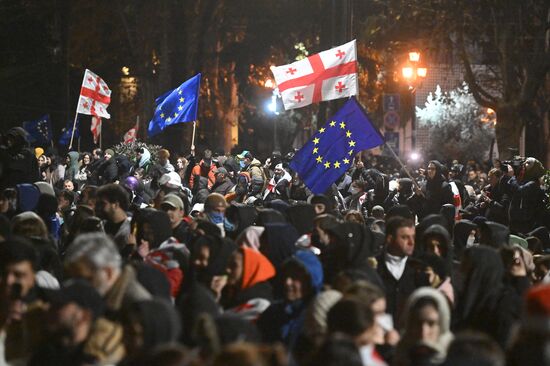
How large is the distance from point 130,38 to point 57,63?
4139 millimetres

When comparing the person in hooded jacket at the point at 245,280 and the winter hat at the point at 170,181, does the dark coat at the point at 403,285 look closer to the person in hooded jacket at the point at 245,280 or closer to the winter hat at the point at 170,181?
the person in hooded jacket at the point at 245,280

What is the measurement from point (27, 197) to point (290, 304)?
5.51 metres

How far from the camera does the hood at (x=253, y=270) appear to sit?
8.48m

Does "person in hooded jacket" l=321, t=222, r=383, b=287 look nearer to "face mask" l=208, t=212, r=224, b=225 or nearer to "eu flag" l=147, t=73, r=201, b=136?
"face mask" l=208, t=212, r=224, b=225

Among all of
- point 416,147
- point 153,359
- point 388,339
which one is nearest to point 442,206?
point 388,339

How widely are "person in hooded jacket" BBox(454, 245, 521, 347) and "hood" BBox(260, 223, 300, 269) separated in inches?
70.6

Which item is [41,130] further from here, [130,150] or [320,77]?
[320,77]

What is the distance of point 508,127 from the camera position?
33.6 metres

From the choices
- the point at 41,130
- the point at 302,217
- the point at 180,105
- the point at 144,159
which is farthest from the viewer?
the point at 41,130

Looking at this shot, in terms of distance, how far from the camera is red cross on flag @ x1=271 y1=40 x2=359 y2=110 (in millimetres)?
15922

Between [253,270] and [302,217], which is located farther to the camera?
[302,217]

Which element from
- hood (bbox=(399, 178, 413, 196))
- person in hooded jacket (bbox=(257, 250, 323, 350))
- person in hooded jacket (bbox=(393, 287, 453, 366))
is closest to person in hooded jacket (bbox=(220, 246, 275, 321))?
person in hooded jacket (bbox=(257, 250, 323, 350))

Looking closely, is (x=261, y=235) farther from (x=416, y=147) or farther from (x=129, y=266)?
(x=416, y=147)

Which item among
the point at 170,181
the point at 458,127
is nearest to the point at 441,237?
the point at 170,181
